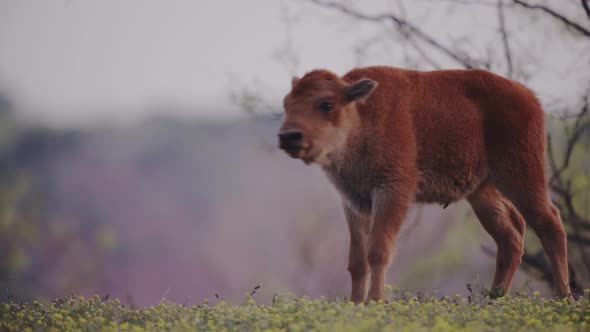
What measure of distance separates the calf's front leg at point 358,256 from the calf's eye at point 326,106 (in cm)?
128

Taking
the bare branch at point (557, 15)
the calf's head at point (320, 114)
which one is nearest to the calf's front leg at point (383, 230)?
the calf's head at point (320, 114)

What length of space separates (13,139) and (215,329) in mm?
28861

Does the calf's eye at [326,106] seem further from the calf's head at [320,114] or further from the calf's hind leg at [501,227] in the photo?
the calf's hind leg at [501,227]

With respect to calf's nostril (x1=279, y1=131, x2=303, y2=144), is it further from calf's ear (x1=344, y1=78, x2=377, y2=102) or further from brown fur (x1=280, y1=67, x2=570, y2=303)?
calf's ear (x1=344, y1=78, x2=377, y2=102)

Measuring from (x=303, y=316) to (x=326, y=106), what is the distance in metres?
2.44

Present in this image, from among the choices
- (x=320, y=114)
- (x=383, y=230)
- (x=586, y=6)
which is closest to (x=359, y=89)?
(x=320, y=114)

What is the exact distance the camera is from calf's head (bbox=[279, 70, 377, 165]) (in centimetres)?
779

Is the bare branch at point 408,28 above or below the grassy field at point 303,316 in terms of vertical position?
above

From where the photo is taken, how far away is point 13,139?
32.8m

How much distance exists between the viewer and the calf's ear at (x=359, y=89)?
26.7ft

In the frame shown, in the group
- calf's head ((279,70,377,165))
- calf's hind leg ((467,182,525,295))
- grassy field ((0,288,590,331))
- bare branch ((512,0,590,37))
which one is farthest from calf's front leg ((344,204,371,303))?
bare branch ((512,0,590,37))

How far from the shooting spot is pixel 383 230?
26.3ft

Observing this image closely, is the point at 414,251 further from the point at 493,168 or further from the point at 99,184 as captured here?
the point at 493,168

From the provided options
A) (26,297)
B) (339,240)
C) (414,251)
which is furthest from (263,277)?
(26,297)
